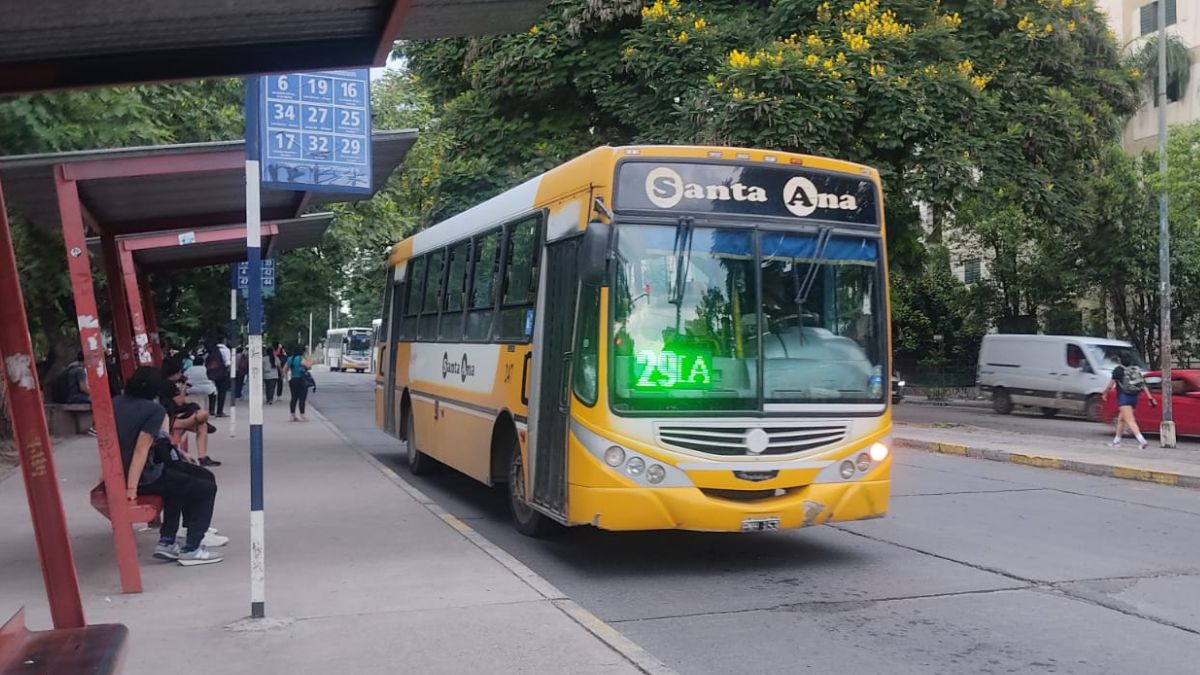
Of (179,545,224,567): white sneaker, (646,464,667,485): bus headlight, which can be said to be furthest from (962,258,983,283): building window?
(179,545,224,567): white sneaker

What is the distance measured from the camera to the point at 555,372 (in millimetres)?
8734

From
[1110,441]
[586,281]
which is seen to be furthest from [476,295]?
[1110,441]

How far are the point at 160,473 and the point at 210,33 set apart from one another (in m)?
4.65

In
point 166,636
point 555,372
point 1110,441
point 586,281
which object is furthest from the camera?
point 1110,441

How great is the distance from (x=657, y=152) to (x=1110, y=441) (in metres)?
16.2

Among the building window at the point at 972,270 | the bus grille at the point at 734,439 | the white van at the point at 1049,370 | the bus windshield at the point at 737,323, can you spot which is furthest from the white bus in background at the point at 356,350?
the bus grille at the point at 734,439

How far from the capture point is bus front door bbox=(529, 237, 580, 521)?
334 inches

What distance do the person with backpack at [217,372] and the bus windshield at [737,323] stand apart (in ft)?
63.0

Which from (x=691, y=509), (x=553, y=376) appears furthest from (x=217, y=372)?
(x=691, y=509)

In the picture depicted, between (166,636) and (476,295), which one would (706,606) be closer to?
(166,636)

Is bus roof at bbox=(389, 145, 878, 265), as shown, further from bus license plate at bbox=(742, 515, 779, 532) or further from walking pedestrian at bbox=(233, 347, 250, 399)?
walking pedestrian at bbox=(233, 347, 250, 399)

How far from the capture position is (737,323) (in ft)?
27.1

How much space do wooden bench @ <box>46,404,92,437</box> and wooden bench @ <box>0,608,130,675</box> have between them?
17.0 m

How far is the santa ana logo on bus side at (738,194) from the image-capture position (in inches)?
328
